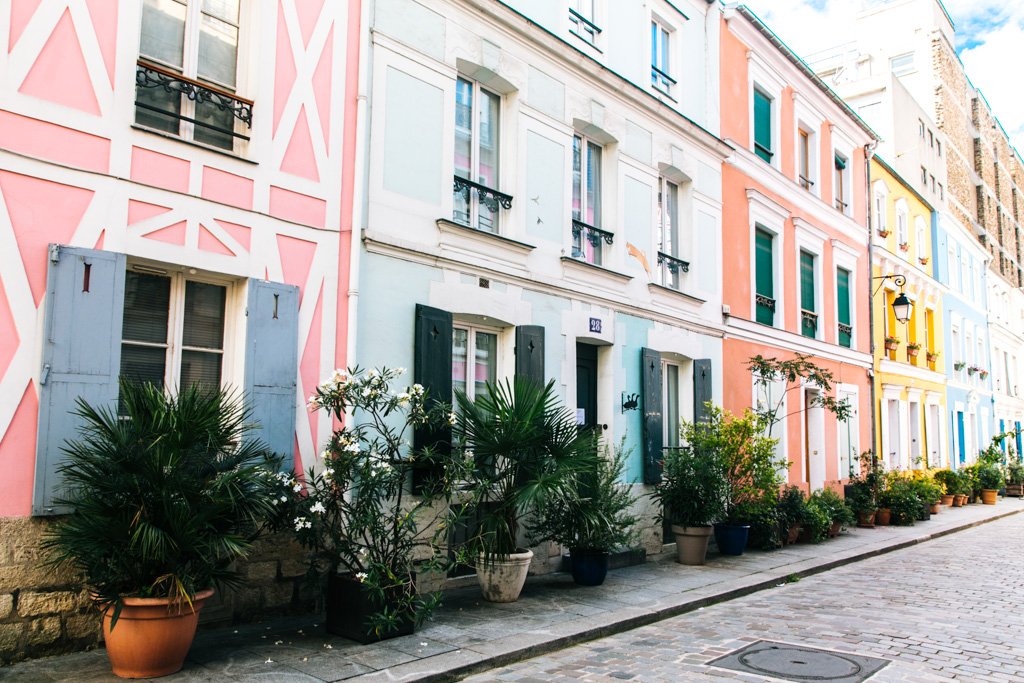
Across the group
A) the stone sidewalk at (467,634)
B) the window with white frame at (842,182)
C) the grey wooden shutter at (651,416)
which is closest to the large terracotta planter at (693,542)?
the stone sidewalk at (467,634)

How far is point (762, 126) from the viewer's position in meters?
15.7

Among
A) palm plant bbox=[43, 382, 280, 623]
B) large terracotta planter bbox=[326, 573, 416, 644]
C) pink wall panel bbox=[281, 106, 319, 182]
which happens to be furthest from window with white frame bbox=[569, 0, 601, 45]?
large terracotta planter bbox=[326, 573, 416, 644]

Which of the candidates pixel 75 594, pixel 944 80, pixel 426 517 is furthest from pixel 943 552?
pixel 944 80

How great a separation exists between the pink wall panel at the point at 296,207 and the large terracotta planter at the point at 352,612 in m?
3.13

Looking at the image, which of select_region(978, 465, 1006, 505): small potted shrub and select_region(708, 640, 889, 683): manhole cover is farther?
select_region(978, 465, 1006, 505): small potted shrub

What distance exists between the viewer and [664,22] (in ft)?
43.0

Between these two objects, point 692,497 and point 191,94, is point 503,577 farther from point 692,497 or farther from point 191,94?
point 191,94

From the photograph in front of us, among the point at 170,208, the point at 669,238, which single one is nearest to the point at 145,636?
the point at 170,208

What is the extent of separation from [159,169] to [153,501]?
2.69m

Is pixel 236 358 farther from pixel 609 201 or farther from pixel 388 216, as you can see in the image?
pixel 609 201

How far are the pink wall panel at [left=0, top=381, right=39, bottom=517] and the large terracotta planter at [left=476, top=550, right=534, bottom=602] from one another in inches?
153

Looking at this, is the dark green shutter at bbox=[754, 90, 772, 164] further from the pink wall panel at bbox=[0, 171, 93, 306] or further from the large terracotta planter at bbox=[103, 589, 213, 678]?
the large terracotta planter at bbox=[103, 589, 213, 678]

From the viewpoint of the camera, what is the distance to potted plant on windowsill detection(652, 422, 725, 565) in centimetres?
1056

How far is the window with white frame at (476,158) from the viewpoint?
9.36 m
